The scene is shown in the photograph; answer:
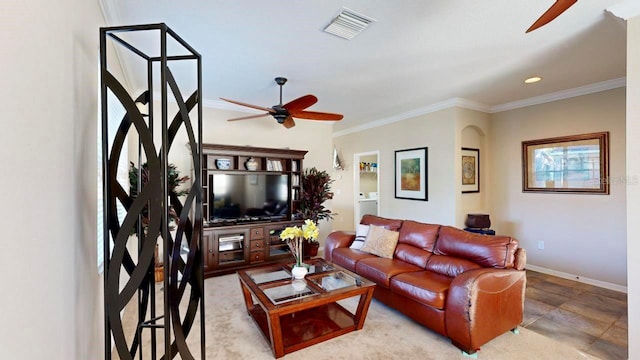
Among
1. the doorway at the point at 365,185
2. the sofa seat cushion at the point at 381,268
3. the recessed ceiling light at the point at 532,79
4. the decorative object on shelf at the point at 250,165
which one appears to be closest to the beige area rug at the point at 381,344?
the sofa seat cushion at the point at 381,268

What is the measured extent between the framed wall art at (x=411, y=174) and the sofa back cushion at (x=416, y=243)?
1.70 meters

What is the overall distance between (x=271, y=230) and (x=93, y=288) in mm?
2937

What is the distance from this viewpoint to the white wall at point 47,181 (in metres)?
0.85

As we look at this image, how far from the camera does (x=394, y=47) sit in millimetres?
2752

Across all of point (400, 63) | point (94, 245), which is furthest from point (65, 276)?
point (400, 63)

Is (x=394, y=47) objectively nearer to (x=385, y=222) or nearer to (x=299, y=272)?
(x=385, y=222)

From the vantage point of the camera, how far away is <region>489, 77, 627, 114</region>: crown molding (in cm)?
368

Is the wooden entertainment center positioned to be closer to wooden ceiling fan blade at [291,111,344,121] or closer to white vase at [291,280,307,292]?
wooden ceiling fan blade at [291,111,344,121]

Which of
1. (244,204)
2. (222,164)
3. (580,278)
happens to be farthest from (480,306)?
(222,164)

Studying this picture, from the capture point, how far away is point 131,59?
301 cm

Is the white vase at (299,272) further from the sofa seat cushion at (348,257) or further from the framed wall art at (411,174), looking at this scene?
the framed wall art at (411,174)

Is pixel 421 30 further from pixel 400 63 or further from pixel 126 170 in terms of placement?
pixel 126 170

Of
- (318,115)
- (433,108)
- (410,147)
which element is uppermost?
(433,108)

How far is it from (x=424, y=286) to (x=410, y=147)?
3.21m
